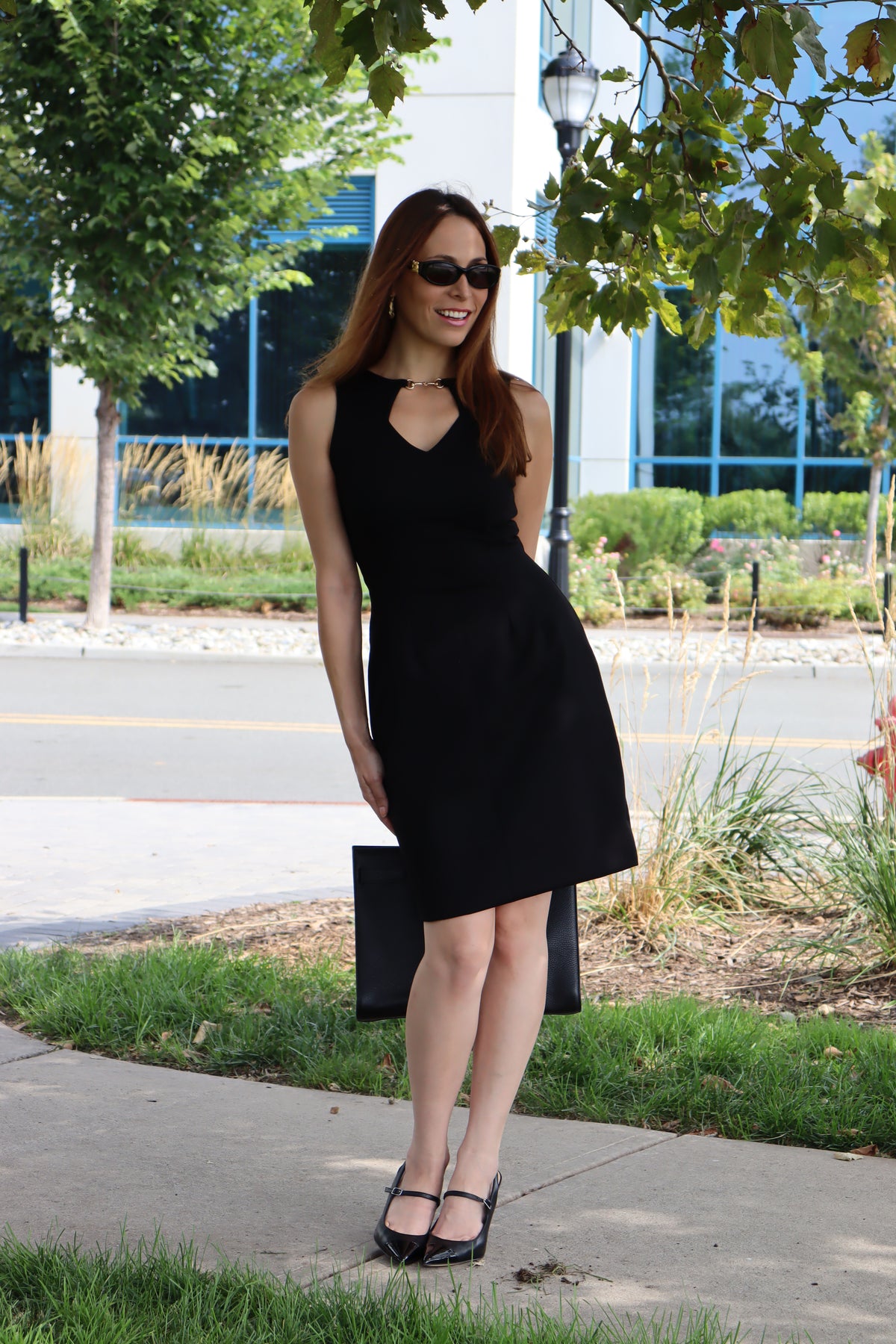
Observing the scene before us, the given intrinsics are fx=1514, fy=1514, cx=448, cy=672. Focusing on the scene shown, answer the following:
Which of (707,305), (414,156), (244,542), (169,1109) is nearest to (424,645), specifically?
(707,305)

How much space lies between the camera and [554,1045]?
13.9ft

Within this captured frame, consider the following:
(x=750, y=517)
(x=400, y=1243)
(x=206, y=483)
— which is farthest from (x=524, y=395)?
(x=750, y=517)

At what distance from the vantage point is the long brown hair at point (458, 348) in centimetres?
309

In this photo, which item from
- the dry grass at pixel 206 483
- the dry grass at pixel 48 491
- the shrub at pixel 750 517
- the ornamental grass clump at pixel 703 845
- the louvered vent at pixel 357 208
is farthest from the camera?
the shrub at pixel 750 517

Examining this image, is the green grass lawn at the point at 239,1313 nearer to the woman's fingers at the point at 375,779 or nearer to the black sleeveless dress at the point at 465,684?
the black sleeveless dress at the point at 465,684

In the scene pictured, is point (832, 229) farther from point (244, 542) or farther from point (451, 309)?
point (244, 542)

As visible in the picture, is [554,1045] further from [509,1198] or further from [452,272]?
[452,272]

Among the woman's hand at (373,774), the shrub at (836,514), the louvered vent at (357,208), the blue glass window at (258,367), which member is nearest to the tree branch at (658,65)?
the woman's hand at (373,774)

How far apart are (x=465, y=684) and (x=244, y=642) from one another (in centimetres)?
1330

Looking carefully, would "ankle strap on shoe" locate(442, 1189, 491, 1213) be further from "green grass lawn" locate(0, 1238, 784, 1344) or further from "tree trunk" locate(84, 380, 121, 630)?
"tree trunk" locate(84, 380, 121, 630)

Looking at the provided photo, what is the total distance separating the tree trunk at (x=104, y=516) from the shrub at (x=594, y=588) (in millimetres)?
5220

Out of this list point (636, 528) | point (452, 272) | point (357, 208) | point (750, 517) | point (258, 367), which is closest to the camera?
point (452, 272)

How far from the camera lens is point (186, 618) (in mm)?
18000

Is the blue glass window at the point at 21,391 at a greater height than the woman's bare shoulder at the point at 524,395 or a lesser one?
greater
